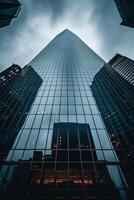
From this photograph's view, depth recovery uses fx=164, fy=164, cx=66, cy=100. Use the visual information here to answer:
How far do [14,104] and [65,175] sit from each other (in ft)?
72.0

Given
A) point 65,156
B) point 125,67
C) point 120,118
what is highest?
point 125,67

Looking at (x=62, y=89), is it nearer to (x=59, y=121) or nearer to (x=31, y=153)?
(x=59, y=121)

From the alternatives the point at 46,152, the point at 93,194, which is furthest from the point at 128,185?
the point at 46,152

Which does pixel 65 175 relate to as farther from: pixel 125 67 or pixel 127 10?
pixel 125 67

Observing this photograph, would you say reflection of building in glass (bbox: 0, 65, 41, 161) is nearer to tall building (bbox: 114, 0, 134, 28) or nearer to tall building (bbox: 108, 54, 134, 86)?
tall building (bbox: 114, 0, 134, 28)

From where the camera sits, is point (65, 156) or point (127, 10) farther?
point (127, 10)

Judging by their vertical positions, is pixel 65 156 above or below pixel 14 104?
below

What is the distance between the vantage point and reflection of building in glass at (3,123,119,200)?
1670 cm

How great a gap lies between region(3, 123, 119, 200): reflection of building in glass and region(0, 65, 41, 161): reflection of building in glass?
14.5 ft

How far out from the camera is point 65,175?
18641 millimetres

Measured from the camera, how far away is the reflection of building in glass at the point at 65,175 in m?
16.7

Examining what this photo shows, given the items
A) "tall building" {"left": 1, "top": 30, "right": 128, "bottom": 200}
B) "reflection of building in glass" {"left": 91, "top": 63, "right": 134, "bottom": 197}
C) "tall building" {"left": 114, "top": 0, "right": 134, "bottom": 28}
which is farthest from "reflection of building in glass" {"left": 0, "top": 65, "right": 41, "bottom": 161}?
"tall building" {"left": 114, "top": 0, "right": 134, "bottom": 28}

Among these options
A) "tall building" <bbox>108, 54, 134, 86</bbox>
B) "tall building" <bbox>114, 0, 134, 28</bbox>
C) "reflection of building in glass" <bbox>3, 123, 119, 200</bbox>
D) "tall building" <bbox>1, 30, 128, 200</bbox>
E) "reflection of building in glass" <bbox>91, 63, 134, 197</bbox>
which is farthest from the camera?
"tall building" <bbox>108, 54, 134, 86</bbox>

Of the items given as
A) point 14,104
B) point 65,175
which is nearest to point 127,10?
point 14,104
